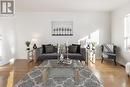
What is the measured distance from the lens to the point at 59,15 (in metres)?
8.84

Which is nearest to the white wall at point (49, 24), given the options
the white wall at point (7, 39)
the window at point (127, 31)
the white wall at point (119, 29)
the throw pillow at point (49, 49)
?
the white wall at point (7, 39)

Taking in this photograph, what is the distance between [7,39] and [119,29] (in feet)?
15.6

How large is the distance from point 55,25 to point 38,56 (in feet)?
7.80

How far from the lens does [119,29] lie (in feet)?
25.2

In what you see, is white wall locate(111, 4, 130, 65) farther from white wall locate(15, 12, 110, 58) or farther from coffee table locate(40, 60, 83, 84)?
coffee table locate(40, 60, 83, 84)

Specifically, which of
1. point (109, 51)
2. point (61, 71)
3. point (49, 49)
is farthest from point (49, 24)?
point (61, 71)

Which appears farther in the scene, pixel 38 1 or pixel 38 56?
pixel 38 56

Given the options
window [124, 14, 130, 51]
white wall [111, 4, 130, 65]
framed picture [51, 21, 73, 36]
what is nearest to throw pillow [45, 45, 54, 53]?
framed picture [51, 21, 73, 36]

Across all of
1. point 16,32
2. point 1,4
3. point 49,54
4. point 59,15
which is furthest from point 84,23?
point 1,4

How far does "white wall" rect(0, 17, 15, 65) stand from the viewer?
732cm

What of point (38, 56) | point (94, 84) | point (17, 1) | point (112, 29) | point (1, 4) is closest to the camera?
point (94, 84)

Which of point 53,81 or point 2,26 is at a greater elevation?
point 2,26

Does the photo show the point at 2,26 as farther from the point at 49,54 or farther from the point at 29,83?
the point at 29,83

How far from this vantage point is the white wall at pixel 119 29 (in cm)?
694
